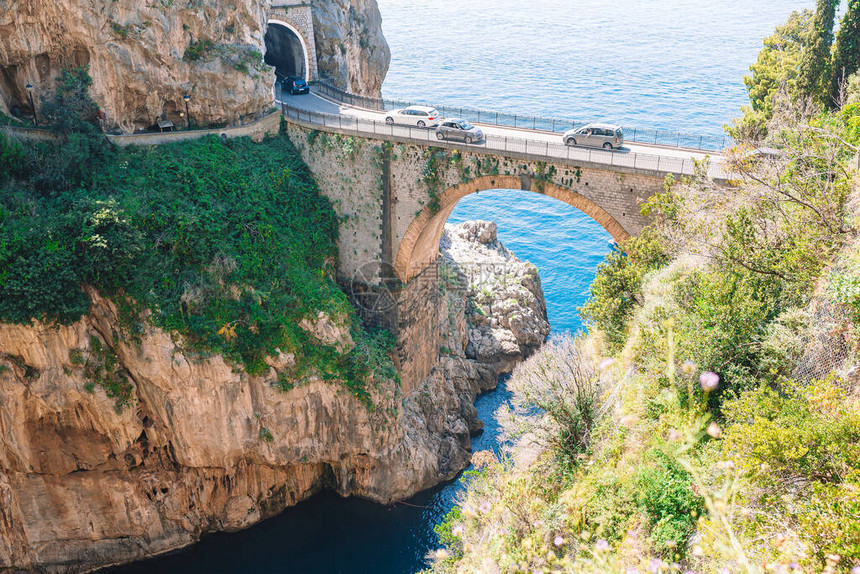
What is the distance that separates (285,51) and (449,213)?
62.5ft

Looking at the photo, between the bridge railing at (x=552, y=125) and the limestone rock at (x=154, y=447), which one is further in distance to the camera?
the bridge railing at (x=552, y=125)

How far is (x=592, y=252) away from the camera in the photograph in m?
51.7

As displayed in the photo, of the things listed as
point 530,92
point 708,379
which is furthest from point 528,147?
point 530,92

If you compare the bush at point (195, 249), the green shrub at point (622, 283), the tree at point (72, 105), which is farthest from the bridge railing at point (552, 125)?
the tree at point (72, 105)

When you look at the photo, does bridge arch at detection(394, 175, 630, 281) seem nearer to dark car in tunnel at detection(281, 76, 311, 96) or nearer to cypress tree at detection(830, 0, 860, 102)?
cypress tree at detection(830, 0, 860, 102)

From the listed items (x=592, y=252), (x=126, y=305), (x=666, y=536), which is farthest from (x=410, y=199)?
(x=592, y=252)

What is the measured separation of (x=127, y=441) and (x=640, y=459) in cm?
2104

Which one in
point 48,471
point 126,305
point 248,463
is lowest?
point 248,463

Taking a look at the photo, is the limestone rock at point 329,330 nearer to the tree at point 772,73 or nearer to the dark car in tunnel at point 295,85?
the dark car in tunnel at point 295,85

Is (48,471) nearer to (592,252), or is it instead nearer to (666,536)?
(666,536)

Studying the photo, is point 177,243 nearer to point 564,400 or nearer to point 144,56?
point 144,56

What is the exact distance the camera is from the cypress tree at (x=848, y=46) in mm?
26594

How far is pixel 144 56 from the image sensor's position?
98.1 feet

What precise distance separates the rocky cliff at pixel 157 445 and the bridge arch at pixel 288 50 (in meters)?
20.1
